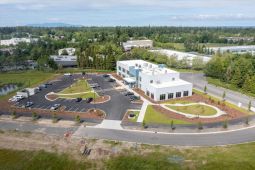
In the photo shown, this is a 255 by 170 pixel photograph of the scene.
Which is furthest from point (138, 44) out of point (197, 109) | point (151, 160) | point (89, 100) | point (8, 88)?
point (151, 160)

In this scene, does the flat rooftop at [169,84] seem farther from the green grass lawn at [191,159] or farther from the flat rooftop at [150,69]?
the green grass lawn at [191,159]

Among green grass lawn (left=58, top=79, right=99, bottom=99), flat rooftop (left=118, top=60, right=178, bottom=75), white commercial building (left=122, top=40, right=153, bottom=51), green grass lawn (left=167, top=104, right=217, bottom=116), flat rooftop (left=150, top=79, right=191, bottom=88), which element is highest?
white commercial building (left=122, top=40, right=153, bottom=51)

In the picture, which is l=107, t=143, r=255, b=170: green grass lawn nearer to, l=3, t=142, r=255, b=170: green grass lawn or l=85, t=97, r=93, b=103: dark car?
l=3, t=142, r=255, b=170: green grass lawn

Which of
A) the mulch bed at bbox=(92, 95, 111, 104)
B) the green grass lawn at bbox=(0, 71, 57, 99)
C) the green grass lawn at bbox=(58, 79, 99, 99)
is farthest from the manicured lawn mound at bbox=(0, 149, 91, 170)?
the green grass lawn at bbox=(0, 71, 57, 99)

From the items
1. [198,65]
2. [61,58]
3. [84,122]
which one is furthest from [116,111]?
[61,58]

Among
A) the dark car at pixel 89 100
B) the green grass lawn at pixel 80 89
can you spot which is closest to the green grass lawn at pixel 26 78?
the green grass lawn at pixel 80 89

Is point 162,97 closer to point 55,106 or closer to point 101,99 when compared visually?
point 101,99
